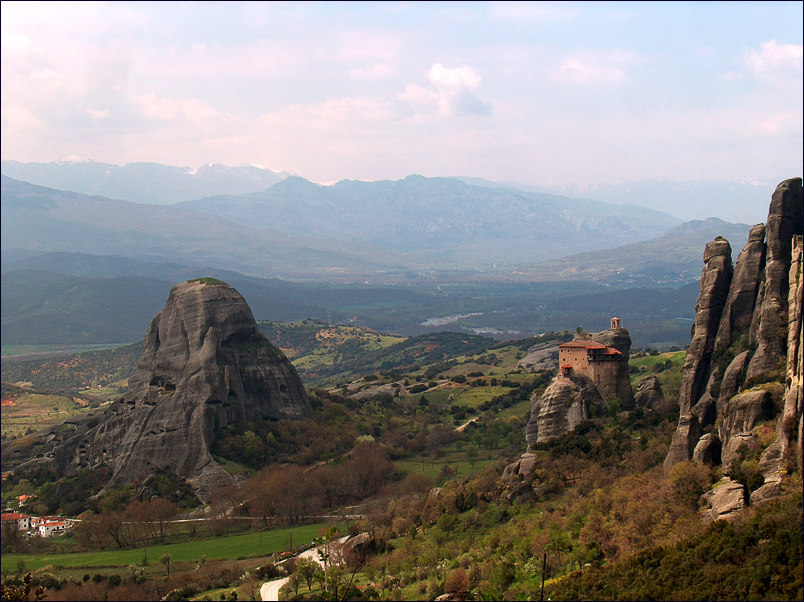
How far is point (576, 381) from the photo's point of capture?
6475 cm

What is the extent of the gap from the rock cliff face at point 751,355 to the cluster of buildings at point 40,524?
46.3 meters

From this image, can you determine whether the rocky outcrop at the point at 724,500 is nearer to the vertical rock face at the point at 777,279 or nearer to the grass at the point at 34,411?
the vertical rock face at the point at 777,279

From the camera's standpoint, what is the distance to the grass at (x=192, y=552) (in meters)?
64.1

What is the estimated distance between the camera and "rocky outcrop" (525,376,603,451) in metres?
62.6

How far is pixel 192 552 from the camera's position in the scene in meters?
65.7

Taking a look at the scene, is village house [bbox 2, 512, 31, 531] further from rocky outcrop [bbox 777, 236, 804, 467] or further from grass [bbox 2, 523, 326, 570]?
rocky outcrop [bbox 777, 236, 804, 467]

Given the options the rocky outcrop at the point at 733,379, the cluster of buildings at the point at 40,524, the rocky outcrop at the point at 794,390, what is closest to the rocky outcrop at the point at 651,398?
the rocky outcrop at the point at 733,379

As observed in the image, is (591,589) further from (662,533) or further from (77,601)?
(77,601)

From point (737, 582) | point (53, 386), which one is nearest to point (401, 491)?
point (737, 582)

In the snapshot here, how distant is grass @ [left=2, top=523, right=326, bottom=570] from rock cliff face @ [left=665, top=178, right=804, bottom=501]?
90.8ft

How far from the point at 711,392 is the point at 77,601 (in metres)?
31.1

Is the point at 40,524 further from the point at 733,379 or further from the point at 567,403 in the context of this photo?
the point at 733,379

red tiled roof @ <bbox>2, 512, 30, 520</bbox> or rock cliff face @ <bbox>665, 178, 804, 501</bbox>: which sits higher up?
rock cliff face @ <bbox>665, 178, 804, 501</bbox>

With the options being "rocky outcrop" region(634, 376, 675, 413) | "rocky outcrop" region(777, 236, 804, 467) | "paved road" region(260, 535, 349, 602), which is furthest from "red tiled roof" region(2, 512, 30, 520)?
"rocky outcrop" region(777, 236, 804, 467)
